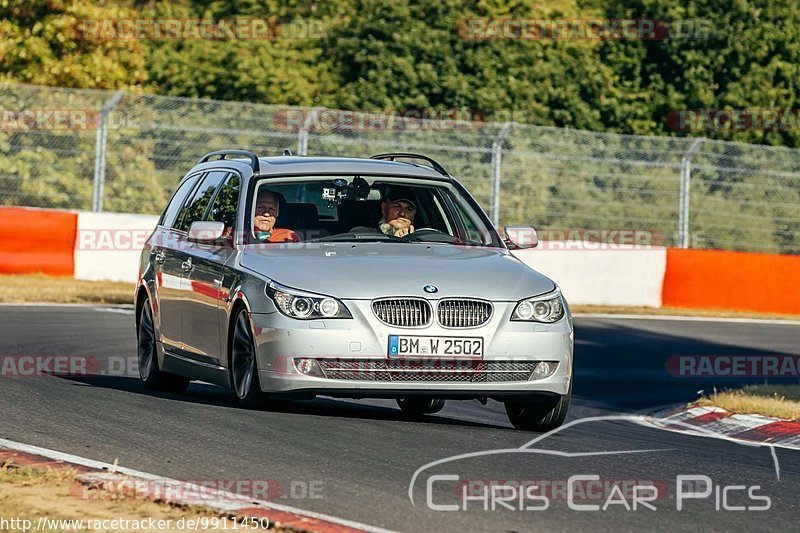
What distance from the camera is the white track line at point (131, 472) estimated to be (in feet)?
22.1

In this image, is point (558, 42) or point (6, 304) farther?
point (558, 42)

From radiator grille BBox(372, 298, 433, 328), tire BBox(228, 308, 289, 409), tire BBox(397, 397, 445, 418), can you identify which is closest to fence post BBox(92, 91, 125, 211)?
tire BBox(397, 397, 445, 418)

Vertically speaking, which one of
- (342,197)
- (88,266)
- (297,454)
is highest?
(342,197)

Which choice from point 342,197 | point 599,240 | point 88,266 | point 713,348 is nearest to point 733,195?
point 599,240

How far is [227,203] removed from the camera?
11.4 meters

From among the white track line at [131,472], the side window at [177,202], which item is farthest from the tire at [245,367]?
the side window at [177,202]

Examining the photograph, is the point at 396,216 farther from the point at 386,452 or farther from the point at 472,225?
the point at 386,452

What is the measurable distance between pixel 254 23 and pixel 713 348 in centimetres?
2346

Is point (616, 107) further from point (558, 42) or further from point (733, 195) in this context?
point (733, 195)

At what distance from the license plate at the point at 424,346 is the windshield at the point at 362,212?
138cm

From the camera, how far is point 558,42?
129 feet

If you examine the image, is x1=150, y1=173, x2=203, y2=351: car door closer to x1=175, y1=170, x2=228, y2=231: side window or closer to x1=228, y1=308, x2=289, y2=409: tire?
x1=175, y1=170, x2=228, y2=231: side window

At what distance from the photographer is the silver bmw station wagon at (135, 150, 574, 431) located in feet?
31.5

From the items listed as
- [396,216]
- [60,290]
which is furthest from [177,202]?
[60,290]
